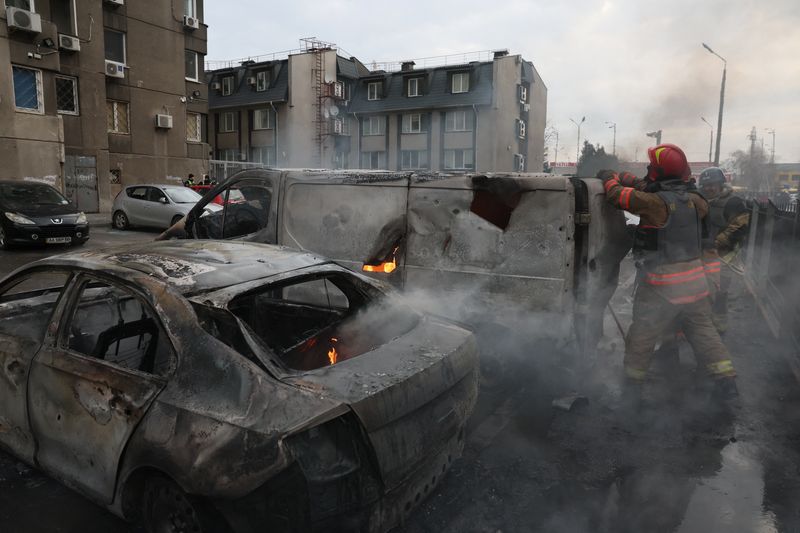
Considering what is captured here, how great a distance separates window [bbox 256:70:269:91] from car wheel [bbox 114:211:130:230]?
77.5 feet

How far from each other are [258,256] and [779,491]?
3.28 metres

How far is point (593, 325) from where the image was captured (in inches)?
189

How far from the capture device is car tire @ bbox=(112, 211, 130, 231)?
15906 mm

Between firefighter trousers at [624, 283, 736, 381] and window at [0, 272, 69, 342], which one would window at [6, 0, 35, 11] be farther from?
firefighter trousers at [624, 283, 736, 381]

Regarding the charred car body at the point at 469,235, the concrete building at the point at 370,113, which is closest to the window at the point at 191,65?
the concrete building at the point at 370,113

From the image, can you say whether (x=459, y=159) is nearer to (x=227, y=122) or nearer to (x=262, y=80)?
(x=262, y=80)

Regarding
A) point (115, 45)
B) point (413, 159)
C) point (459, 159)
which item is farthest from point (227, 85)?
point (115, 45)

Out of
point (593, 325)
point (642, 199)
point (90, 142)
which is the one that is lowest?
point (593, 325)

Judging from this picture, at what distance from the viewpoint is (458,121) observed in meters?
35.1

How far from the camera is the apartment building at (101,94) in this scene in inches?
693

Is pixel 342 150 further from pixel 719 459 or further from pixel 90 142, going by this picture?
pixel 719 459

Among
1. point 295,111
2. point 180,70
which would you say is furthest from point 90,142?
point 295,111

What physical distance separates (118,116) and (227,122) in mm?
18311

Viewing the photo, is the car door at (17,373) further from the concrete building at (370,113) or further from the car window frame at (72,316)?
the concrete building at (370,113)
